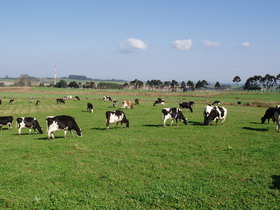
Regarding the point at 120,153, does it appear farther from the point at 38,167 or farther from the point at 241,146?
the point at 241,146

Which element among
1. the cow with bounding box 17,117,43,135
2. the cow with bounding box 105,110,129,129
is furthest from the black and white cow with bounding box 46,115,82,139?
the cow with bounding box 17,117,43,135

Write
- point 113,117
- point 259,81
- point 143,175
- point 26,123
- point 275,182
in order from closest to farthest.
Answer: point 275,182 → point 143,175 → point 26,123 → point 113,117 → point 259,81

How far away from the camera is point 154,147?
15.5 meters

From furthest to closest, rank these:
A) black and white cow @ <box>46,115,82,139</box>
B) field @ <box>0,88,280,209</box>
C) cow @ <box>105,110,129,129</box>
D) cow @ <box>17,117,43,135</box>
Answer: cow @ <box>105,110,129,129</box>
cow @ <box>17,117,43,135</box>
black and white cow @ <box>46,115,82,139</box>
field @ <box>0,88,280,209</box>

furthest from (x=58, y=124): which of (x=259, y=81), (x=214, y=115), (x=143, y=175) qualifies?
(x=259, y=81)

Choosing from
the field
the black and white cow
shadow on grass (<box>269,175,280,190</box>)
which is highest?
the black and white cow

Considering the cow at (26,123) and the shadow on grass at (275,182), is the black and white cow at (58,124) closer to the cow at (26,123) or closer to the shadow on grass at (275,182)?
the cow at (26,123)

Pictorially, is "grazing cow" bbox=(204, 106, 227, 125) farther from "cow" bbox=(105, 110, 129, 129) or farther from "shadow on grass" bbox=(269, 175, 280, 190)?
"shadow on grass" bbox=(269, 175, 280, 190)

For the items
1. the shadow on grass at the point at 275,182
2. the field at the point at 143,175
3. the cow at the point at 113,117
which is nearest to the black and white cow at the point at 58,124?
the field at the point at 143,175

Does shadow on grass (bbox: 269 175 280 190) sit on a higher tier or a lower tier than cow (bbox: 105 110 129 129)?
lower

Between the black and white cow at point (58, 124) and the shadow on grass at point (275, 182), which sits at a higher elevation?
the black and white cow at point (58, 124)

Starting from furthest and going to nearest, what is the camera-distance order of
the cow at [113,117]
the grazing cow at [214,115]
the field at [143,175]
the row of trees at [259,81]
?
the row of trees at [259,81] → the grazing cow at [214,115] → the cow at [113,117] → the field at [143,175]

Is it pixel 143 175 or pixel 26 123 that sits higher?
pixel 26 123

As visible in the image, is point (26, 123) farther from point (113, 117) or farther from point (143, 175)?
point (143, 175)
